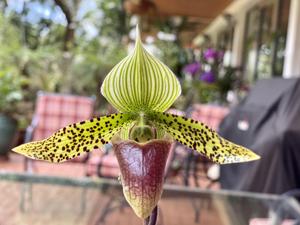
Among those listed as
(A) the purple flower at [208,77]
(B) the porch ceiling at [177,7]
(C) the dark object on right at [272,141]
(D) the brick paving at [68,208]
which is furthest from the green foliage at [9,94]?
(D) the brick paving at [68,208]

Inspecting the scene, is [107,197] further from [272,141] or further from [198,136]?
[198,136]

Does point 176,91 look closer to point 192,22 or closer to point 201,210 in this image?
point 201,210

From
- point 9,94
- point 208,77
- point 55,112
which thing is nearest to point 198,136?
point 55,112

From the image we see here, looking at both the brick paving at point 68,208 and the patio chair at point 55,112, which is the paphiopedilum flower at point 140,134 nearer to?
the brick paving at point 68,208

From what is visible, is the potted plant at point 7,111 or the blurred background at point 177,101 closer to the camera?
the blurred background at point 177,101

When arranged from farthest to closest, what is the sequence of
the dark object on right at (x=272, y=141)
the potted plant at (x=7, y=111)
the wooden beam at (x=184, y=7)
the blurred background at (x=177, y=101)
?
1. the wooden beam at (x=184, y=7)
2. the potted plant at (x=7, y=111)
3. the dark object on right at (x=272, y=141)
4. the blurred background at (x=177, y=101)

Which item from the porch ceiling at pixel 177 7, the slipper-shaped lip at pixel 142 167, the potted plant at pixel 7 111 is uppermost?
the porch ceiling at pixel 177 7

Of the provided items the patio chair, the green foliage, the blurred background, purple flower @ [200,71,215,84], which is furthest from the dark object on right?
the green foliage

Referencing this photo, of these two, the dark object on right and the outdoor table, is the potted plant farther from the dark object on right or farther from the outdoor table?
the outdoor table

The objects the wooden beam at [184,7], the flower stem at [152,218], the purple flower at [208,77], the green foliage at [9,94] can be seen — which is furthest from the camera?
the wooden beam at [184,7]
